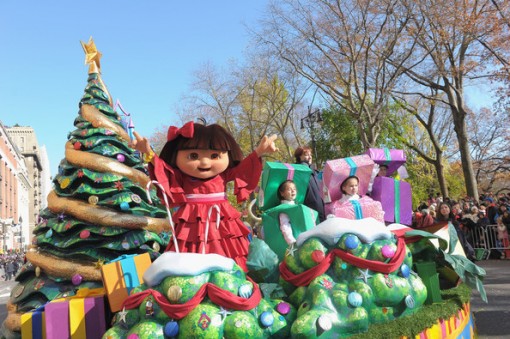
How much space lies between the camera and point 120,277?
3.51 meters

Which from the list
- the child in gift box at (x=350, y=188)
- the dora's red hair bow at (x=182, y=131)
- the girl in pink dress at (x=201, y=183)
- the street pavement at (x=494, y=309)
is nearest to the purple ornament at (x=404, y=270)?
the girl in pink dress at (x=201, y=183)

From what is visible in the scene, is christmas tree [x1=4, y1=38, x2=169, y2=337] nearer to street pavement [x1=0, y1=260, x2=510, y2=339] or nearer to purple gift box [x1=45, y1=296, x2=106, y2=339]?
purple gift box [x1=45, y1=296, x2=106, y2=339]

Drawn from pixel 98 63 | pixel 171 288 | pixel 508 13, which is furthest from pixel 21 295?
pixel 508 13

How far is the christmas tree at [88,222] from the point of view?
13.9 feet

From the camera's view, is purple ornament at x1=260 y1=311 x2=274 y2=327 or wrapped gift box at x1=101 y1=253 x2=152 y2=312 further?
wrapped gift box at x1=101 y1=253 x2=152 y2=312

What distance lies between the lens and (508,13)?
1461 centimetres

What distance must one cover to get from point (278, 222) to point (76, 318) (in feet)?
5.99

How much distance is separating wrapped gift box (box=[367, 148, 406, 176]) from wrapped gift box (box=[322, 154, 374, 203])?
369 millimetres

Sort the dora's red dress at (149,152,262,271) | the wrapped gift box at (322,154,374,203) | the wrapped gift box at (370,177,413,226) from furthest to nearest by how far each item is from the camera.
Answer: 1. the wrapped gift box at (370,177,413,226)
2. the wrapped gift box at (322,154,374,203)
3. the dora's red dress at (149,152,262,271)

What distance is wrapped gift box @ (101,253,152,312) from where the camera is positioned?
3.42 meters

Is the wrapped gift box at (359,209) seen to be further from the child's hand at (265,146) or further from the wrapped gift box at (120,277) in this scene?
the wrapped gift box at (120,277)

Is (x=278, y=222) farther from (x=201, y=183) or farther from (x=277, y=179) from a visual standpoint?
(x=201, y=183)

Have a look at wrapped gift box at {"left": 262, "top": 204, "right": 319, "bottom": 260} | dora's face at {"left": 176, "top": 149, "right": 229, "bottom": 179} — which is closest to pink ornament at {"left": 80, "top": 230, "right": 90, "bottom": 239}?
dora's face at {"left": 176, "top": 149, "right": 229, "bottom": 179}

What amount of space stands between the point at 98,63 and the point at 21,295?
109 inches
